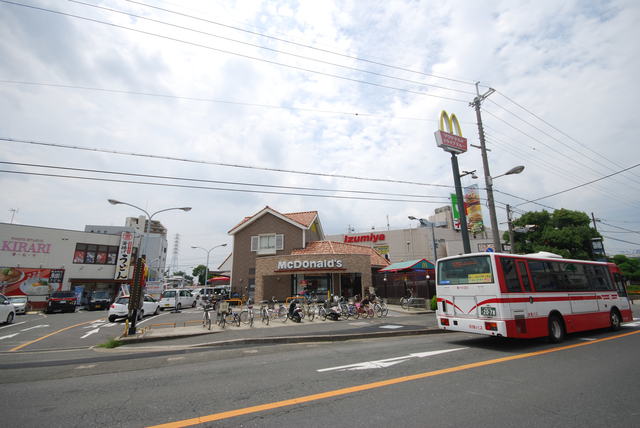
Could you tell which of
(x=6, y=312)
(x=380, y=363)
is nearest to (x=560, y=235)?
(x=380, y=363)

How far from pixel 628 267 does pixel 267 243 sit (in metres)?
55.9

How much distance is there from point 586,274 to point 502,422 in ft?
34.4

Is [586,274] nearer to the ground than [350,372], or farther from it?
farther from it

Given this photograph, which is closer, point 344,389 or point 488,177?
point 344,389

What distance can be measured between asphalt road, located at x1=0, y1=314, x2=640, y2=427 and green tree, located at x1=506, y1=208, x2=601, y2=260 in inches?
1284

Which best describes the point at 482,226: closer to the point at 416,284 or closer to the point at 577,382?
the point at 416,284

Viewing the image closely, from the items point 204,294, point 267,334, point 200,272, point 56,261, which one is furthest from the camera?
point 200,272

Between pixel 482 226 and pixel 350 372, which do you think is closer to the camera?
pixel 350 372

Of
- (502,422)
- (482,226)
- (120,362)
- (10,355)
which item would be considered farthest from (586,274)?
(482,226)

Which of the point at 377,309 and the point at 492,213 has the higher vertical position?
the point at 492,213

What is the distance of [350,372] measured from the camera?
236 inches

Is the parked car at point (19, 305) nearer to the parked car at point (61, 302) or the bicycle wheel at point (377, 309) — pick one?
the parked car at point (61, 302)

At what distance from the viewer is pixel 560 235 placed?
3441cm

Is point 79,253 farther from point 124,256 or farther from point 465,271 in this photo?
point 465,271
